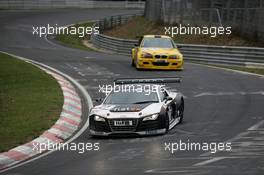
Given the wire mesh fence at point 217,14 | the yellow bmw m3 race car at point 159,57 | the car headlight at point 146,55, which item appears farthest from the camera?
the wire mesh fence at point 217,14

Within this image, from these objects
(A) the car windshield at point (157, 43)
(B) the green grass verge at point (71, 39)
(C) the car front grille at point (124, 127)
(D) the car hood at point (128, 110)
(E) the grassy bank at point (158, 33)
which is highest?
(D) the car hood at point (128, 110)

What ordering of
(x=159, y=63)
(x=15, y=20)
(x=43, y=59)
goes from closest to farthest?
(x=159, y=63) → (x=43, y=59) → (x=15, y=20)

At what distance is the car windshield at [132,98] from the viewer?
17.7 m

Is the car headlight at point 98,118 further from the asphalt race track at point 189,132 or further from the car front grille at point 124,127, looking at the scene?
the asphalt race track at point 189,132

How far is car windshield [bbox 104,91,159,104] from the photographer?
17688 mm

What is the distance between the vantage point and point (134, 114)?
55.0 feet

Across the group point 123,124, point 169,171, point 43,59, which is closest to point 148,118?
point 123,124

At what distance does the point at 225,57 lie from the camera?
35531mm

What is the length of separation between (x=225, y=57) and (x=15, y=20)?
35.6 metres

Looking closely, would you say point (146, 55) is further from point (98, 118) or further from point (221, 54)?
point (98, 118)

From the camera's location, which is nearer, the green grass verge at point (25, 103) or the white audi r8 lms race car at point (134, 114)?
the white audi r8 lms race car at point (134, 114)

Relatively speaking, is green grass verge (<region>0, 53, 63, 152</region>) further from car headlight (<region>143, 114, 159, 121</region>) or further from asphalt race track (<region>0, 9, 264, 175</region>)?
car headlight (<region>143, 114, 159, 121</region>)

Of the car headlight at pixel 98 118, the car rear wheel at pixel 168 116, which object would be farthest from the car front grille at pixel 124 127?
the car rear wheel at pixel 168 116

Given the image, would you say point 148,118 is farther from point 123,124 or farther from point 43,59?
point 43,59
